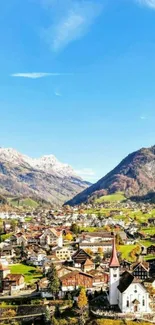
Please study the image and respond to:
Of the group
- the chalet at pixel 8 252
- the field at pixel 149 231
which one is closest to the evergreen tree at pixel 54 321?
the chalet at pixel 8 252

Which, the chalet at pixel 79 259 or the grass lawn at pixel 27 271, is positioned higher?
the chalet at pixel 79 259

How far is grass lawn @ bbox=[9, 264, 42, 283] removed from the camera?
86.1m

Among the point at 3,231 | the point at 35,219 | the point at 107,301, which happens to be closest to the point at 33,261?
the point at 107,301

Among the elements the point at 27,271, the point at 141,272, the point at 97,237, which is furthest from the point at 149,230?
the point at 141,272

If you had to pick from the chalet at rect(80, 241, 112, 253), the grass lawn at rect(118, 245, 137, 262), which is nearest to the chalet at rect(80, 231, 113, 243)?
the chalet at rect(80, 241, 112, 253)

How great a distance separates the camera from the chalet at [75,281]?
73.8 meters

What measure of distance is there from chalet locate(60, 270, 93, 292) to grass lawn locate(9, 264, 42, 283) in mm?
11504

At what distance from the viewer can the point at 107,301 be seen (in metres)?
67.5

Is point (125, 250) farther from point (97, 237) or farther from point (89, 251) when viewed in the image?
point (97, 237)

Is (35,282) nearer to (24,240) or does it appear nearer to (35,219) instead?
(24,240)

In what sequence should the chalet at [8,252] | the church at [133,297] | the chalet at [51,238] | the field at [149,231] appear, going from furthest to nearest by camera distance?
the field at [149,231], the chalet at [51,238], the chalet at [8,252], the church at [133,297]

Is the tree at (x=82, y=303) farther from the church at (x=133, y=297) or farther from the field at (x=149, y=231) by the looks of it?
the field at (x=149, y=231)

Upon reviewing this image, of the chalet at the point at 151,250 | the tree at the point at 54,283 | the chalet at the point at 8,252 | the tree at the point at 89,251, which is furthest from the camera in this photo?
the chalet at the point at 151,250

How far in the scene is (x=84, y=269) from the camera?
296ft
